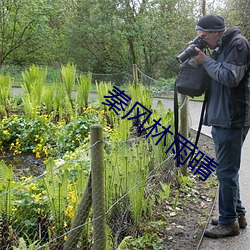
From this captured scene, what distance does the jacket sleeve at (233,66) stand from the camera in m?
2.80

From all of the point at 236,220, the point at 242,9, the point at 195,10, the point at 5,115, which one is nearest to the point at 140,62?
the point at 195,10

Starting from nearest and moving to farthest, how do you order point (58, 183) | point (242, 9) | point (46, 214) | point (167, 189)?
1. point (58, 183)
2. point (46, 214)
3. point (167, 189)
4. point (242, 9)

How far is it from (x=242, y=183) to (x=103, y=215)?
2.75 m

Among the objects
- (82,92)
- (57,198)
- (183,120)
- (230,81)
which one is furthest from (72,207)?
(82,92)

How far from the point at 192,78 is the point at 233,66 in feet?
1.33

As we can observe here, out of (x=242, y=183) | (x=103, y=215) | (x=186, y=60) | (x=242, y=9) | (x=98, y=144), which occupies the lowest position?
(x=242, y=183)

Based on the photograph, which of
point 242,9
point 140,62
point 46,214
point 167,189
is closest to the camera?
point 46,214

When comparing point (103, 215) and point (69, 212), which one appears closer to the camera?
point (103, 215)

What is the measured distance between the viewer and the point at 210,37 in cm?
303

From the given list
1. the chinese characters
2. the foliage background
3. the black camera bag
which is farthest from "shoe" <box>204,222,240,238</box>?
the foliage background

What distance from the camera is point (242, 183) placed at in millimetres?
4703

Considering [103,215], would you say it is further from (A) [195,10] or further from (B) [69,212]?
(A) [195,10]

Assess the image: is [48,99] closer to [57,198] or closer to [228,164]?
[57,198]

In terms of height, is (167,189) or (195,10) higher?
(195,10)
